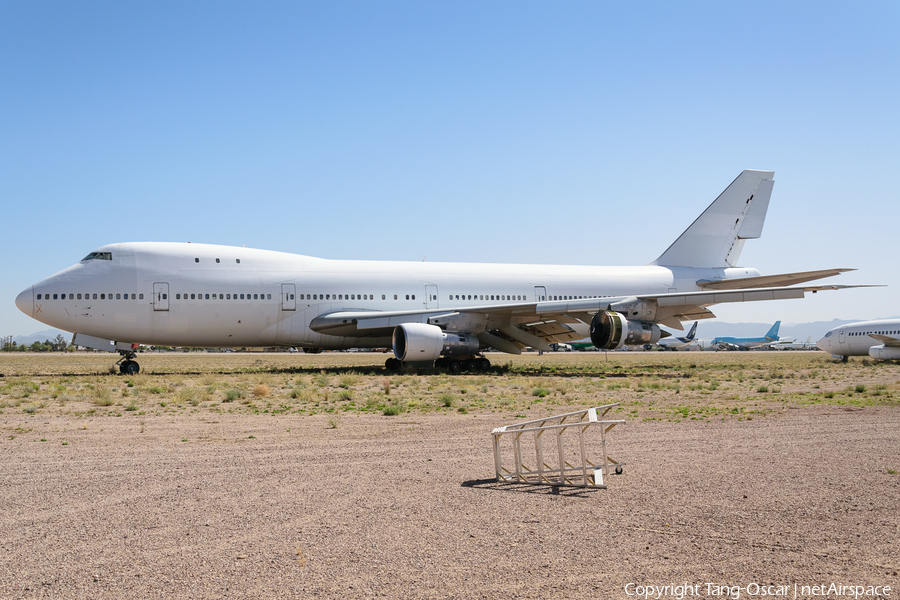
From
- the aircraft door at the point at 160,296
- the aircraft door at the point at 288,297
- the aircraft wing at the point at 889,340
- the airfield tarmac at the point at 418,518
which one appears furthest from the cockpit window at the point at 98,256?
the aircraft wing at the point at 889,340

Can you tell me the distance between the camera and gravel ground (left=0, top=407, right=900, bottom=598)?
4328 millimetres

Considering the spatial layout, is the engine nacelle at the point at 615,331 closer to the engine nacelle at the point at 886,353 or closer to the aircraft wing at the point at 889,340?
the engine nacelle at the point at 886,353

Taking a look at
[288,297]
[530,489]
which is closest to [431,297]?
[288,297]

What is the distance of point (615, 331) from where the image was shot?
2248cm

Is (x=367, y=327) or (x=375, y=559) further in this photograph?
(x=367, y=327)

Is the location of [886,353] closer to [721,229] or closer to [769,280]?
[721,229]

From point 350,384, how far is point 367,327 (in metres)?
4.23

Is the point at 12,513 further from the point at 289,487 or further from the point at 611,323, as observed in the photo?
the point at 611,323

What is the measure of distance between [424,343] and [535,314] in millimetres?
4470

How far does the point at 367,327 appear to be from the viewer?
23766 millimetres

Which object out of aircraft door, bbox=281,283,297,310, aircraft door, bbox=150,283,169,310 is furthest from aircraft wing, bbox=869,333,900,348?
aircraft door, bbox=150,283,169,310

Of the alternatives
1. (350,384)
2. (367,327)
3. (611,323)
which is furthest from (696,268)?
(350,384)

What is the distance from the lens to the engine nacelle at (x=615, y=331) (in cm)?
2253

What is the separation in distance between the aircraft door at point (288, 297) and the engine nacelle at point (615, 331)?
9.91 meters
